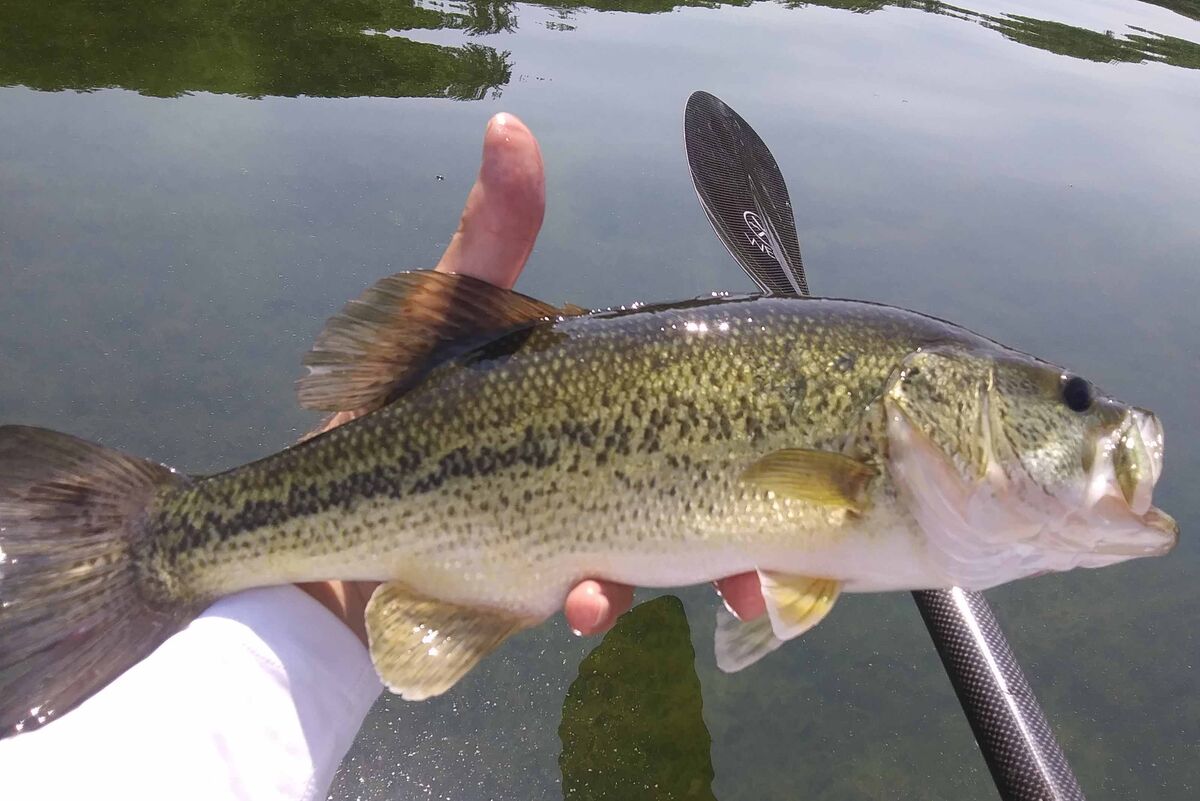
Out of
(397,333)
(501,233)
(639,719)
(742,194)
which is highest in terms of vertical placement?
(742,194)

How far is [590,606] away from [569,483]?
31 centimetres

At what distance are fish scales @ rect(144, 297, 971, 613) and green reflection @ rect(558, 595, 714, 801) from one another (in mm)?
1348

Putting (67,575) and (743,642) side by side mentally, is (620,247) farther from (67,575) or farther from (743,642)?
(67,575)

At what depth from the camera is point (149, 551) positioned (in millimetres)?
1937

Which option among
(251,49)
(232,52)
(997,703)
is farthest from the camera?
(251,49)

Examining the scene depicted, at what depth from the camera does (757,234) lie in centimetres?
260

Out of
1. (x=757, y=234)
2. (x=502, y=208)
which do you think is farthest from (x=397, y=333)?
(x=757, y=234)

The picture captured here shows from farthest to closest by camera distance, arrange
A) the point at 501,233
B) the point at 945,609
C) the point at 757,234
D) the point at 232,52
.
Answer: the point at 232,52 < the point at 757,234 < the point at 501,233 < the point at 945,609

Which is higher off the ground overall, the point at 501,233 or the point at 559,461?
the point at 501,233

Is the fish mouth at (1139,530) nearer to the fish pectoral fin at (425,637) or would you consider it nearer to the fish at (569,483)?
the fish at (569,483)

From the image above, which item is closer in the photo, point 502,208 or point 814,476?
point 814,476

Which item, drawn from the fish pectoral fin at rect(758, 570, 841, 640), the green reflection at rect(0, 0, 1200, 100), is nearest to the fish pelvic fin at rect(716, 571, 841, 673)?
the fish pectoral fin at rect(758, 570, 841, 640)

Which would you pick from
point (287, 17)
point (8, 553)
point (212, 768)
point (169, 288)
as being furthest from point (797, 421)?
point (287, 17)

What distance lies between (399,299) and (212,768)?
1110mm
